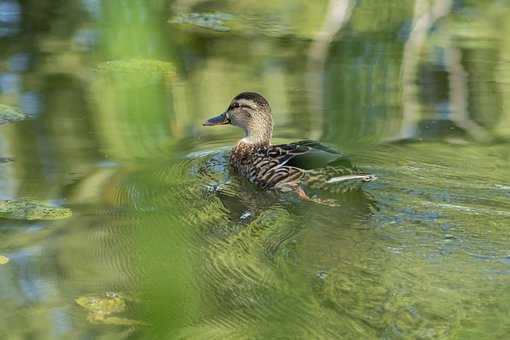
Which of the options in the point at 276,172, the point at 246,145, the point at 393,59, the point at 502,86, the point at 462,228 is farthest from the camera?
the point at 393,59

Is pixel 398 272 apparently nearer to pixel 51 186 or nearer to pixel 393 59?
pixel 51 186

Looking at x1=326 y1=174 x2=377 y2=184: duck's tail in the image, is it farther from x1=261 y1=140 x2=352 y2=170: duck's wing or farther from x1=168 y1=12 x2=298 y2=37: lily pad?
x1=168 y1=12 x2=298 y2=37: lily pad

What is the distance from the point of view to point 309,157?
19.2 ft

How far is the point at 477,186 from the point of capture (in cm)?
566

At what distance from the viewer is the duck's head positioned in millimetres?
6773

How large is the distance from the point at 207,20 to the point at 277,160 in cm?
421

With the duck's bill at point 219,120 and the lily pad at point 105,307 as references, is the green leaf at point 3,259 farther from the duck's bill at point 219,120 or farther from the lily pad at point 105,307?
the duck's bill at point 219,120

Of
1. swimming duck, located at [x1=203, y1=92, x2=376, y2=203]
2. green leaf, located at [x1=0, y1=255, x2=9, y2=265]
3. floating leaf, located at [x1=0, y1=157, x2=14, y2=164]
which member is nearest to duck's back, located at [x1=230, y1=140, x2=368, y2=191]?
swimming duck, located at [x1=203, y1=92, x2=376, y2=203]

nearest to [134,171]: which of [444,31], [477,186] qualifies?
[477,186]

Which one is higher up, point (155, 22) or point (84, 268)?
point (155, 22)

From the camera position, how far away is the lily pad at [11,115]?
684 cm

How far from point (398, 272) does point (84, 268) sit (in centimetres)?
146

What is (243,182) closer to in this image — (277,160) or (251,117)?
(277,160)

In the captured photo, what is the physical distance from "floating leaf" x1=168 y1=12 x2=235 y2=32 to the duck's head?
9.74 feet
